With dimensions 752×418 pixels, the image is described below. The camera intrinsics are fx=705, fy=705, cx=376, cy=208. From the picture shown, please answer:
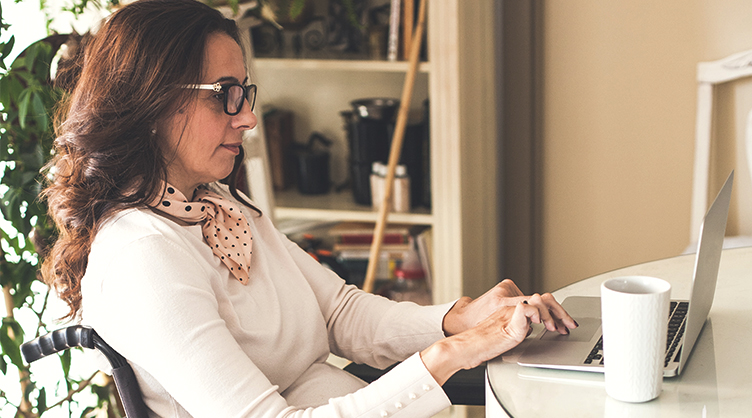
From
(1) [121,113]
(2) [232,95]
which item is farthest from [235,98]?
(1) [121,113]

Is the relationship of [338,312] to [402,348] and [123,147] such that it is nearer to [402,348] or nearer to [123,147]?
[402,348]

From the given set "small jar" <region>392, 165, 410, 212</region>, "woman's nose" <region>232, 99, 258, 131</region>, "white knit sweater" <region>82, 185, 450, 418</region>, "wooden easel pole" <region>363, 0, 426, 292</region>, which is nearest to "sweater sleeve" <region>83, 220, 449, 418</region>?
"white knit sweater" <region>82, 185, 450, 418</region>

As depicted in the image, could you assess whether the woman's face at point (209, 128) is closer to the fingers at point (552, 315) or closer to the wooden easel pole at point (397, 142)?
the fingers at point (552, 315)

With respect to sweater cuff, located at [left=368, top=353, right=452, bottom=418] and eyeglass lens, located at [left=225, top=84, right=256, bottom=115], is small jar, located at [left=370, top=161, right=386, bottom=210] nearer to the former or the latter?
eyeglass lens, located at [left=225, top=84, right=256, bottom=115]

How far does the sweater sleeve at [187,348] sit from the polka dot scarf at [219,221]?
108 millimetres

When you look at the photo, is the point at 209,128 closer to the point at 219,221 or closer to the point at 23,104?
the point at 219,221

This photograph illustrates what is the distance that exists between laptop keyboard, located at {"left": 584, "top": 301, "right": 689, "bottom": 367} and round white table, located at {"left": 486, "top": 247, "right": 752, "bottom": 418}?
2 cm

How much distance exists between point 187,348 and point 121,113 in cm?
34

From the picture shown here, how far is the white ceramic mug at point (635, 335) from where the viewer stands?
71 centimetres

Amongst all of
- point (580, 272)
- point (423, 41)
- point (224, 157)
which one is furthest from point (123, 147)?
point (580, 272)

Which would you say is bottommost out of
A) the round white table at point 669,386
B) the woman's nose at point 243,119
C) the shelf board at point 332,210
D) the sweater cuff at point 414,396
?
the shelf board at point 332,210

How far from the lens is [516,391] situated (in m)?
0.82

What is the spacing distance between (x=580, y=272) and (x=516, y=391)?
5.51 feet

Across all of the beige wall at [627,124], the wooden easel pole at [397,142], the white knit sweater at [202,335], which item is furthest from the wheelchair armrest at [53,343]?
the beige wall at [627,124]
